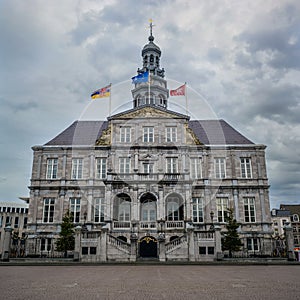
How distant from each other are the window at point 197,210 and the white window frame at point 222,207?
2.00 m

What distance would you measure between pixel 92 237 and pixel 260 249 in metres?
18.3

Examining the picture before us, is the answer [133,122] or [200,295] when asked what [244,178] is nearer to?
[133,122]

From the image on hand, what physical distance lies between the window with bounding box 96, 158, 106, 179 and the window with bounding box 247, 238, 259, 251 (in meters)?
17.5

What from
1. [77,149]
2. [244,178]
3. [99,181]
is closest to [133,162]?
[99,181]

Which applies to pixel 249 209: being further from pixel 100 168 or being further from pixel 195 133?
pixel 100 168

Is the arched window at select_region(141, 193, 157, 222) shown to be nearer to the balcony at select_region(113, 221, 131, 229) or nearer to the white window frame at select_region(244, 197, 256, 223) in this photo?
the balcony at select_region(113, 221, 131, 229)

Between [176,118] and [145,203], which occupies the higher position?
[176,118]

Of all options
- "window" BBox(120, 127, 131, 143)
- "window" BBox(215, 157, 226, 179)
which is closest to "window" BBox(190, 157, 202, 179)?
"window" BBox(215, 157, 226, 179)

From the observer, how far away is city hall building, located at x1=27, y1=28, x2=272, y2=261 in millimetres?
30656

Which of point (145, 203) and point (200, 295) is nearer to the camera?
point (200, 295)

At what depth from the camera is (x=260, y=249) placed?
3250 cm

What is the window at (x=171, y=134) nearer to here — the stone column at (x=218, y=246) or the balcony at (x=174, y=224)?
the balcony at (x=174, y=224)

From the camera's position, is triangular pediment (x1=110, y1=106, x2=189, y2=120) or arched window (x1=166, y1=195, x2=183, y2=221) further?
triangular pediment (x1=110, y1=106, x2=189, y2=120)

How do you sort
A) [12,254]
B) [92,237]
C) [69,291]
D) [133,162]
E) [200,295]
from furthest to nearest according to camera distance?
[133,162]
[12,254]
[92,237]
[69,291]
[200,295]
